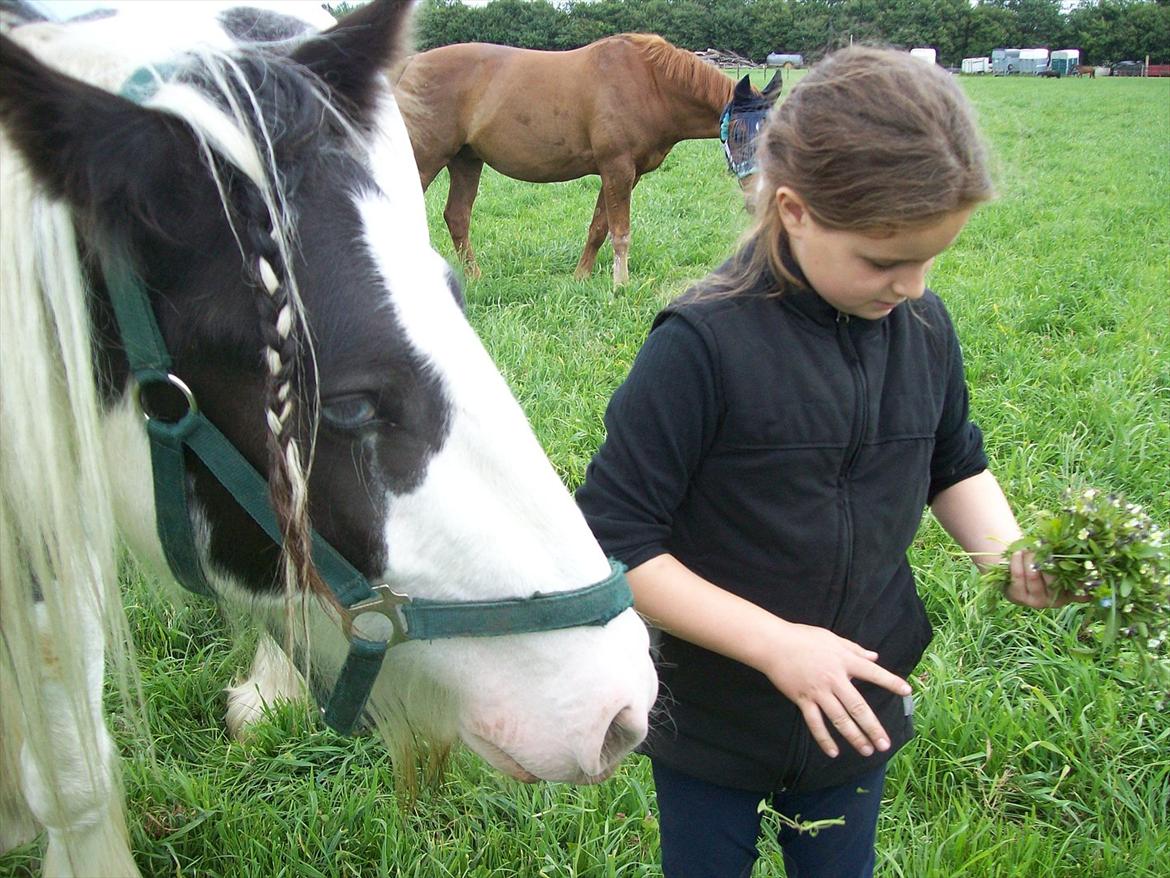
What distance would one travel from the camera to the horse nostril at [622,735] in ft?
3.34

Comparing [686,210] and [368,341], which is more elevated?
[368,341]

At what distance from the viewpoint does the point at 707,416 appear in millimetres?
1294

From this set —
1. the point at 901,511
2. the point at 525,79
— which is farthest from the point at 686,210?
the point at 901,511

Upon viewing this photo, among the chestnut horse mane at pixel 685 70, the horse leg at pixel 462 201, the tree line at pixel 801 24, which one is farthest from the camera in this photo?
the tree line at pixel 801 24

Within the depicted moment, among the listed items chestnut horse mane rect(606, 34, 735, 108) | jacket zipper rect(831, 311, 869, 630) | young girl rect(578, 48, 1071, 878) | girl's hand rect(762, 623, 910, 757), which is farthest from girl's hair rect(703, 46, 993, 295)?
chestnut horse mane rect(606, 34, 735, 108)

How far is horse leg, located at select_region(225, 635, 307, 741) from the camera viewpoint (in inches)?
85.8

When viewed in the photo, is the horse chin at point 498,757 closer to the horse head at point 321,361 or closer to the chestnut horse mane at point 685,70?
the horse head at point 321,361

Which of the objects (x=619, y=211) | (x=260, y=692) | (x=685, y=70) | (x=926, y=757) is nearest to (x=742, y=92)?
(x=685, y=70)

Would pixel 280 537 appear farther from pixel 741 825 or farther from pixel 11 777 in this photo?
Answer: pixel 11 777

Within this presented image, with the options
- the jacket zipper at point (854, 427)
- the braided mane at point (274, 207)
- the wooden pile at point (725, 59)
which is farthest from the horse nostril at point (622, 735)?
the wooden pile at point (725, 59)

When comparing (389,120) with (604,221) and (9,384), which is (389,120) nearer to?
(9,384)

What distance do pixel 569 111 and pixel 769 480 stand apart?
6169 mm

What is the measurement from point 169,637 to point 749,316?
6.33 ft

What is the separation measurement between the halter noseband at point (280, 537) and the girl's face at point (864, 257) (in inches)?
20.7
